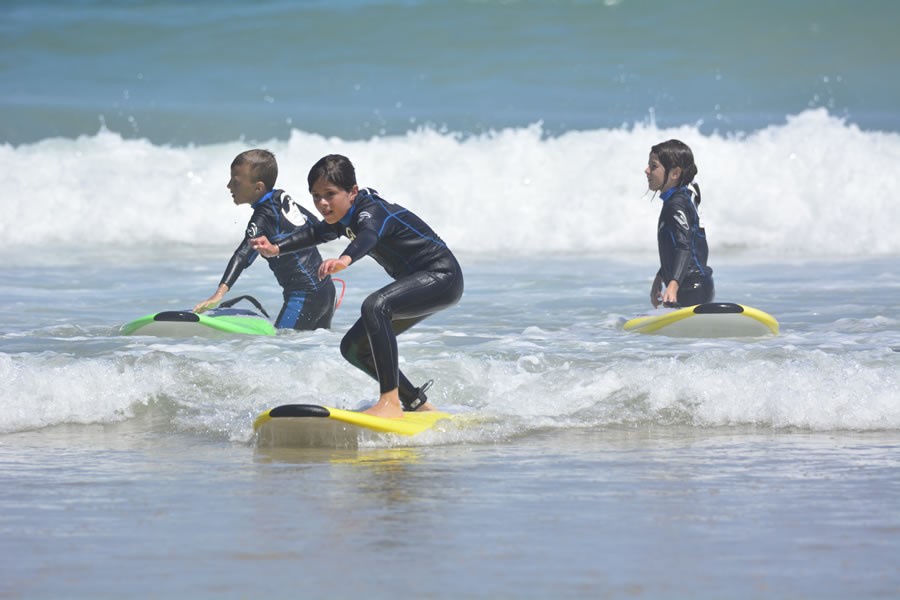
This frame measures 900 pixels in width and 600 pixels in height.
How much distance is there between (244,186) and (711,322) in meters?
3.29

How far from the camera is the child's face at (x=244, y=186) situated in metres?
8.94

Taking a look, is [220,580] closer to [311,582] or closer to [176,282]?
[311,582]

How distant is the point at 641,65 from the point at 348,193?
21.7 m

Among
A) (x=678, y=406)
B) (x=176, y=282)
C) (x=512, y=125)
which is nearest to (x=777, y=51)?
(x=512, y=125)

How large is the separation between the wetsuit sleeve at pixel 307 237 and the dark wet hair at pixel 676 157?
341 cm

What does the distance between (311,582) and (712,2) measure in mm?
26386

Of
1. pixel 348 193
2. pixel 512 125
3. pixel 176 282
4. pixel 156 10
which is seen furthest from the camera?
pixel 156 10

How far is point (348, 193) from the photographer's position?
658 centimetres

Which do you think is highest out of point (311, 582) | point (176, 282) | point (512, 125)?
point (512, 125)

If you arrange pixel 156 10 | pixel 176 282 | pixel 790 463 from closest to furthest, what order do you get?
pixel 790 463, pixel 176 282, pixel 156 10

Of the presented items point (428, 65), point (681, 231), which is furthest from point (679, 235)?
point (428, 65)

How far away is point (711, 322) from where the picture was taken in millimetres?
9492

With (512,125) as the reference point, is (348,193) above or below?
below

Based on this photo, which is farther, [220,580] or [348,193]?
[348,193]
